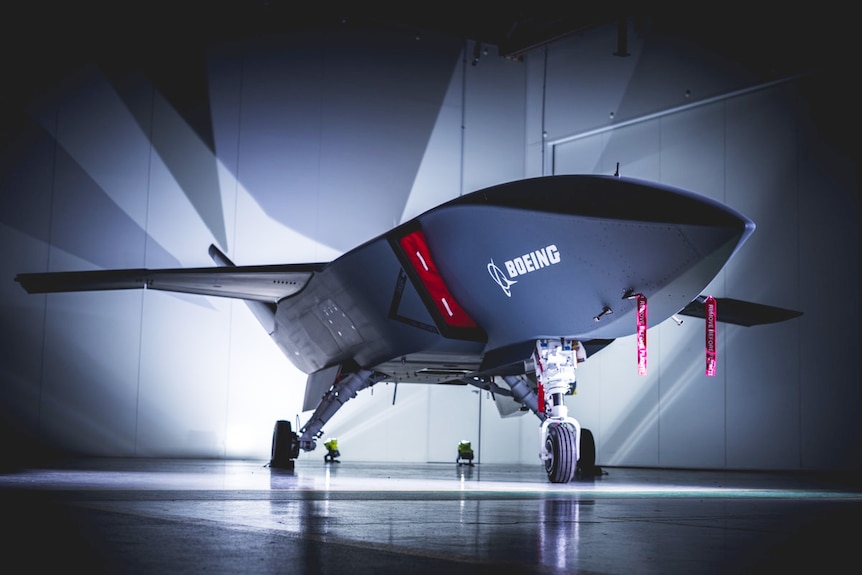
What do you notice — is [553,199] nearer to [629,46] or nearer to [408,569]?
[408,569]

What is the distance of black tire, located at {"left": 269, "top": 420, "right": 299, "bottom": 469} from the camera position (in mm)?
10086

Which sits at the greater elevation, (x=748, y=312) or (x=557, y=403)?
(x=748, y=312)

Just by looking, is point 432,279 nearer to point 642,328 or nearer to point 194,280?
point 642,328

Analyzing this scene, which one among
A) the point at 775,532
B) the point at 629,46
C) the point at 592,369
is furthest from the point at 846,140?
the point at 775,532

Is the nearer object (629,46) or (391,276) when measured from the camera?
(391,276)

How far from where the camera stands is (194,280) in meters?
9.57

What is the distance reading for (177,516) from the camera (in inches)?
138

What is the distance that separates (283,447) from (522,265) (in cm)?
472

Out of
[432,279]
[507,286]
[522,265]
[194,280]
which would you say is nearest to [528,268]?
[522,265]

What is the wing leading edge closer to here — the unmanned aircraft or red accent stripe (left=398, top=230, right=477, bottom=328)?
the unmanned aircraft

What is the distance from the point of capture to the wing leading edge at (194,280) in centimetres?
912

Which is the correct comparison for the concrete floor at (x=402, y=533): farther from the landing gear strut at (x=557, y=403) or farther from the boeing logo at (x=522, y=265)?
the boeing logo at (x=522, y=265)

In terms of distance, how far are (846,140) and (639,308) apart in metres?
7.91

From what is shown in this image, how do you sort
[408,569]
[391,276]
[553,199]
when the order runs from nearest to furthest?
1. [408,569]
2. [553,199]
3. [391,276]
